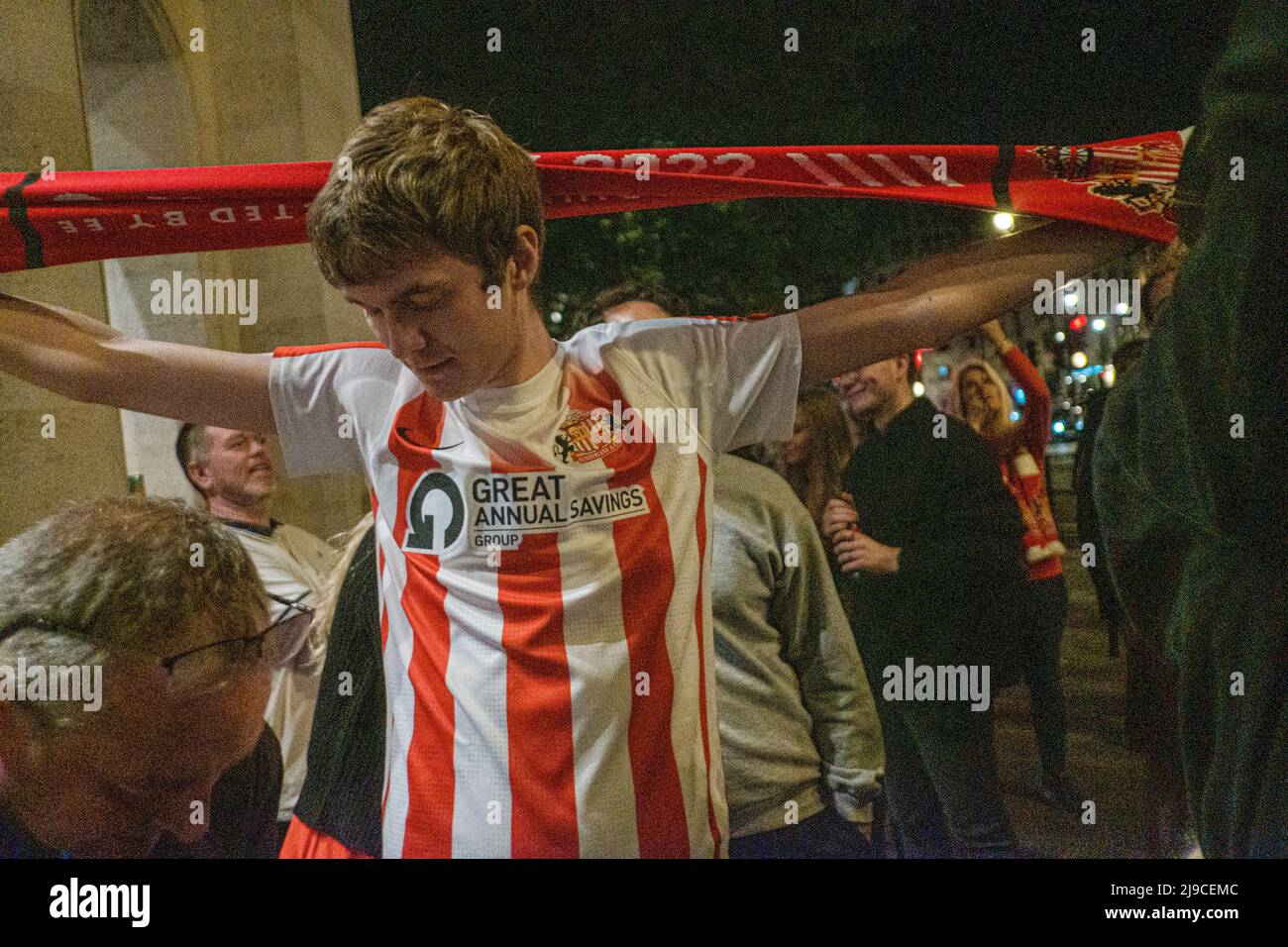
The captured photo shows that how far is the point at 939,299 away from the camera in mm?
2068

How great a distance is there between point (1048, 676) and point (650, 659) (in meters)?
1.09

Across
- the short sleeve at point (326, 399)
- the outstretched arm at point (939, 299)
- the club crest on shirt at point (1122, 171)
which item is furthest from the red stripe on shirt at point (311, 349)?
the club crest on shirt at point (1122, 171)

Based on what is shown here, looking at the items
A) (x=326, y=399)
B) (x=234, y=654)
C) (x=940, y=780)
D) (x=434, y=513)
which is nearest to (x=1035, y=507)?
(x=940, y=780)

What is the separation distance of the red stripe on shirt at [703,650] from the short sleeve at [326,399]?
66 cm

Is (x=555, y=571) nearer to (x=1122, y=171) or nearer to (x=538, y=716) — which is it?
(x=538, y=716)

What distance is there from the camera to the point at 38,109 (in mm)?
2477

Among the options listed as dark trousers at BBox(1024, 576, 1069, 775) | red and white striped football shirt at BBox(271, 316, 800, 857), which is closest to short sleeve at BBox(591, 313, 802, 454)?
red and white striped football shirt at BBox(271, 316, 800, 857)

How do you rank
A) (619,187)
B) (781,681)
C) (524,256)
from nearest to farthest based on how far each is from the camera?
(524,256)
(619,187)
(781,681)

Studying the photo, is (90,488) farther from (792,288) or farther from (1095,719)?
(1095,719)

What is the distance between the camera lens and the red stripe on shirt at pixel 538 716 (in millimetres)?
1983

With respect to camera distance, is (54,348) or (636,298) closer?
(54,348)

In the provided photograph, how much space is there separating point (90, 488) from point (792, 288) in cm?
173

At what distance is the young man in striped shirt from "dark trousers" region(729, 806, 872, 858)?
0.35 m
